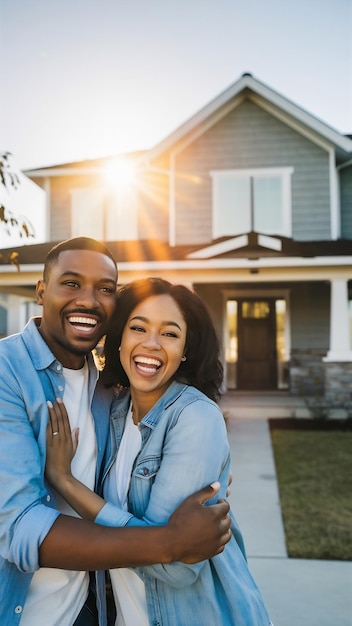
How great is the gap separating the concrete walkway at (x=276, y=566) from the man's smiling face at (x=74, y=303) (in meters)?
2.32

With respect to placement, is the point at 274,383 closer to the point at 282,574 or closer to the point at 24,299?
the point at 24,299

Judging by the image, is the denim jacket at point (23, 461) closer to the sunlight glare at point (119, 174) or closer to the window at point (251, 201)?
the window at point (251, 201)

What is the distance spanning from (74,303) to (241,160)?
454 inches

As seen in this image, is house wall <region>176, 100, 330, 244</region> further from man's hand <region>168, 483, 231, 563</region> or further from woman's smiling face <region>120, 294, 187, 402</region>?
man's hand <region>168, 483, 231, 563</region>

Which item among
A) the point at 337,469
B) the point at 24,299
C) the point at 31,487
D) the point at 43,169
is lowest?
the point at 337,469

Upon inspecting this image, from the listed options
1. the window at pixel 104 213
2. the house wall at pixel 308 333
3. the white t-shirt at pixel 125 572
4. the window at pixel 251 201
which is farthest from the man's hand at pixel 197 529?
the window at pixel 104 213

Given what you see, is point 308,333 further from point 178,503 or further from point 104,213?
point 178,503

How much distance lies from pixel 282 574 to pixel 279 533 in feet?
2.77

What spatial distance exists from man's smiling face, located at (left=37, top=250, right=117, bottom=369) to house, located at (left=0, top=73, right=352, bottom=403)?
29.3 feet

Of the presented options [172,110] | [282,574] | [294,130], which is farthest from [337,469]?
[172,110]

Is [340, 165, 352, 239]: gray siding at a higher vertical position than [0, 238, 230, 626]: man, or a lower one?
higher

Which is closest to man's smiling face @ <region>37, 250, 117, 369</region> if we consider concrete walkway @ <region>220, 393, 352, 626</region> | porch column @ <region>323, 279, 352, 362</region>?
concrete walkway @ <region>220, 393, 352, 626</region>

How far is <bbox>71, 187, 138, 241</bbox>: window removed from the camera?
13.8m

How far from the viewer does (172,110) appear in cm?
1310
